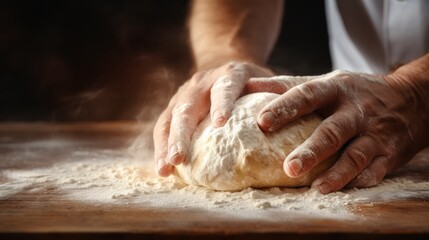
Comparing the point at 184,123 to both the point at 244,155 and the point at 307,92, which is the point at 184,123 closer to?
the point at 244,155

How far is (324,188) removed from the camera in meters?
1.22

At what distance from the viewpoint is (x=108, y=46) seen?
3631mm

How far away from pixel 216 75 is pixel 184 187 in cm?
39

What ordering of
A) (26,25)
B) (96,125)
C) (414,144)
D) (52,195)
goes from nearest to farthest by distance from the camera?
1. (52,195)
2. (414,144)
3. (96,125)
4. (26,25)

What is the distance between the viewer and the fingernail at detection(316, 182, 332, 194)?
1.22 m

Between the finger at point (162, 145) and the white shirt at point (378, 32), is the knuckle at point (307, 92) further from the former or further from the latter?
the white shirt at point (378, 32)

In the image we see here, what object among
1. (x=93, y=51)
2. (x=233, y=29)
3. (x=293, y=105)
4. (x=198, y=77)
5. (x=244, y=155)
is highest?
(x=93, y=51)

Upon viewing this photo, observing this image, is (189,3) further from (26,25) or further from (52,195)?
(52,195)

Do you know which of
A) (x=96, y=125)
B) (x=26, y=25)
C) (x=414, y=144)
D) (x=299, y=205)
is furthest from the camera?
(x=26, y=25)

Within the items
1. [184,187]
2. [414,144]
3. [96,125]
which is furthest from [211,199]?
[96,125]

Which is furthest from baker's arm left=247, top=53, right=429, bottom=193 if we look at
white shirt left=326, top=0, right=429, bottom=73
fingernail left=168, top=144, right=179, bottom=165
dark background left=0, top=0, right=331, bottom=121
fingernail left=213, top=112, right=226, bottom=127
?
dark background left=0, top=0, right=331, bottom=121

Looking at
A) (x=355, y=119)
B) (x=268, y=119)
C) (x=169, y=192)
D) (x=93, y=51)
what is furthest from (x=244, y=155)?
(x=93, y=51)

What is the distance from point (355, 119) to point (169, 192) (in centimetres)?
52

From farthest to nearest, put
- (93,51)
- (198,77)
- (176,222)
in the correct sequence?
1. (93,51)
2. (198,77)
3. (176,222)
